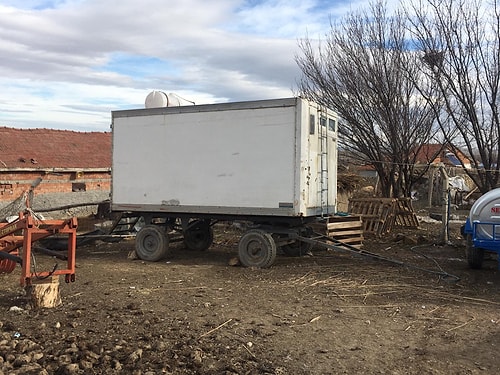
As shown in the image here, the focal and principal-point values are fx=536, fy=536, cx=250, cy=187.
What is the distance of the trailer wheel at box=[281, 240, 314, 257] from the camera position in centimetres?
1199

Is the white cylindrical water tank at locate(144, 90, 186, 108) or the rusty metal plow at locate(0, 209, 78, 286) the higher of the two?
the white cylindrical water tank at locate(144, 90, 186, 108)

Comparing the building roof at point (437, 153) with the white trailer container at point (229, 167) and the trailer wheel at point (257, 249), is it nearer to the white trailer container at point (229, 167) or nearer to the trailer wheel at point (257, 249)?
the white trailer container at point (229, 167)

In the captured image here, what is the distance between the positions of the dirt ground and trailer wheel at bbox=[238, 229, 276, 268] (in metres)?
0.28

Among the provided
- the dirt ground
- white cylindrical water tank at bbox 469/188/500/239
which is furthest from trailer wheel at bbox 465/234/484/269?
white cylindrical water tank at bbox 469/188/500/239

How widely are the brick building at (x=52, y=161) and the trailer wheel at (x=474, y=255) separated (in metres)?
13.2

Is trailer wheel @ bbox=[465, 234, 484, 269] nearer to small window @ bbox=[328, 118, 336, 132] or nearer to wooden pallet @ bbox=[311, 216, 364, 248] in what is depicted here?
wooden pallet @ bbox=[311, 216, 364, 248]

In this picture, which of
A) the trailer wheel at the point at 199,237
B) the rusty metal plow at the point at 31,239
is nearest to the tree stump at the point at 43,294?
the rusty metal plow at the point at 31,239

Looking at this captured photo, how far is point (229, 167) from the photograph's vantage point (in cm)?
1071

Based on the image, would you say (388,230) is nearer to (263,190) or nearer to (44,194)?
(263,190)

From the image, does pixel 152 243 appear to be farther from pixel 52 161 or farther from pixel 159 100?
pixel 52 161

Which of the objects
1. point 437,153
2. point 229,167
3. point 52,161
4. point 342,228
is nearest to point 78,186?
point 52,161

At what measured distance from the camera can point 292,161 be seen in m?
10.1

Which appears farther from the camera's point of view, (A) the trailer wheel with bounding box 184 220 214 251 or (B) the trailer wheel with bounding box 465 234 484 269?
(A) the trailer wheel with bounding box 184 220 214 251

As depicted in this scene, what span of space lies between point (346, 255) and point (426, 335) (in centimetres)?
573
